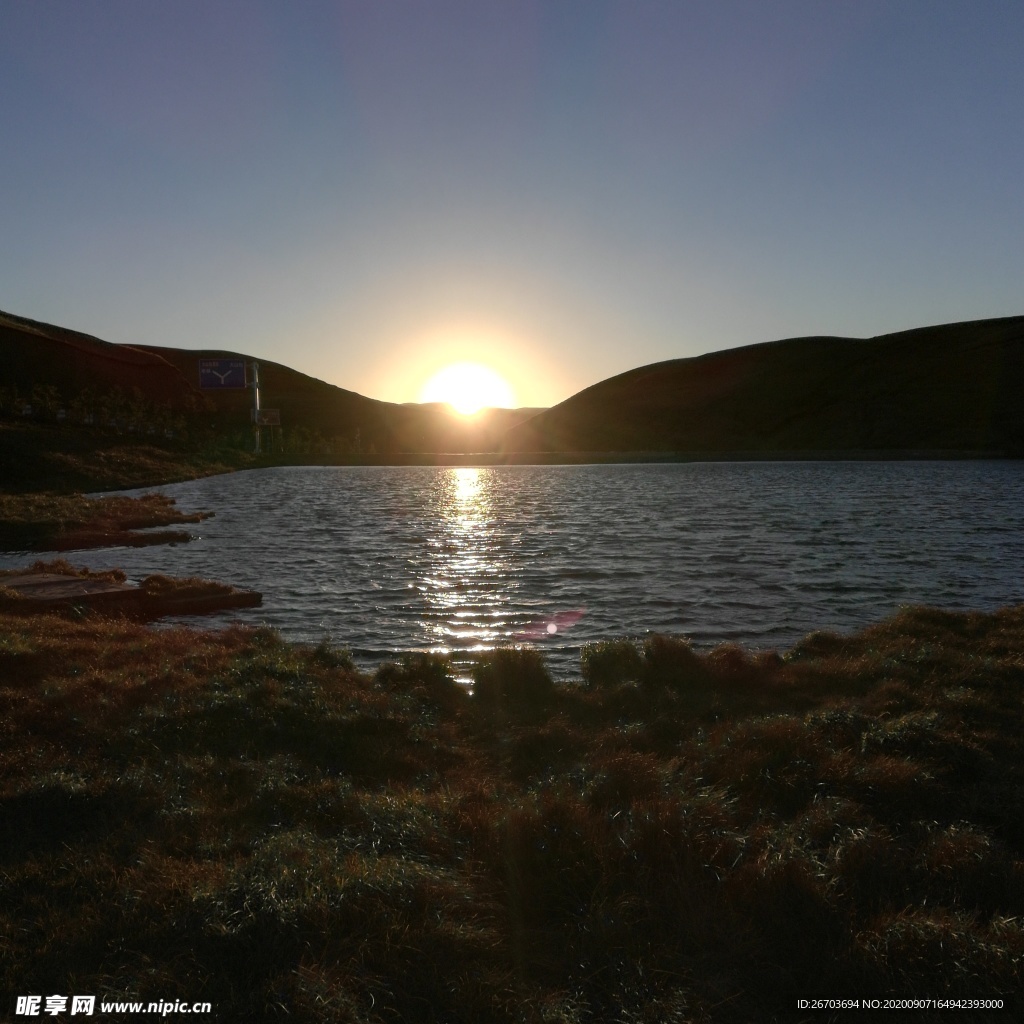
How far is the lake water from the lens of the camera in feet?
60.3

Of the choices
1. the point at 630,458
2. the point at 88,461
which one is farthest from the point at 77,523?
the point at 630,458

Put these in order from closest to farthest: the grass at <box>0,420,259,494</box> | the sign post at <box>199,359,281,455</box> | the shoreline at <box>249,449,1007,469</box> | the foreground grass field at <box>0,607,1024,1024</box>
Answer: the foreground grass field at <box>0,607,1024,1024</box> < the grass at <box>0,420,259,494</box> < the sign post at <box>199,359,281,455</box> < the shoreline at <box>249,449,1007,469</box>

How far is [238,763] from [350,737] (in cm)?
140

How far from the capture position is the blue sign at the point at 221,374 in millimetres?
118875

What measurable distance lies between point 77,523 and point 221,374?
89.5 m

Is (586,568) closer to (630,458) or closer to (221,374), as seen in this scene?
(221,374)

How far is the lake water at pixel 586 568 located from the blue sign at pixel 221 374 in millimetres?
67043

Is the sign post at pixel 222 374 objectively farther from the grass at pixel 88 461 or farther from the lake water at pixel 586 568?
the lake water at pixel 586 568

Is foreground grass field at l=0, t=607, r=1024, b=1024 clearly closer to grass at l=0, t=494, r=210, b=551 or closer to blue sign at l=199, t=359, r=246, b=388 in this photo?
grass at l=0, t=494, r=210, b=551

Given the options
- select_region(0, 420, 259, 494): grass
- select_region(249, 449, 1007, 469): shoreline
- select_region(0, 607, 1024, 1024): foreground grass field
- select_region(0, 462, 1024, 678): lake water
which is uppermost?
select_region(0, 420, 259, 494): grass

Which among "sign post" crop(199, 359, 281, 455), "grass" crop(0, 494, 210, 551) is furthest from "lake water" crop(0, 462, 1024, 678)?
A: "sign post" crop(199, 359, 281, 455)

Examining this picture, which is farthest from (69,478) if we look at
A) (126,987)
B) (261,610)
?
(126,987)

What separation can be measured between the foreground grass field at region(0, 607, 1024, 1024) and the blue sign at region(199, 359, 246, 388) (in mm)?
114235

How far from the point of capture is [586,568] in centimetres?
2800
